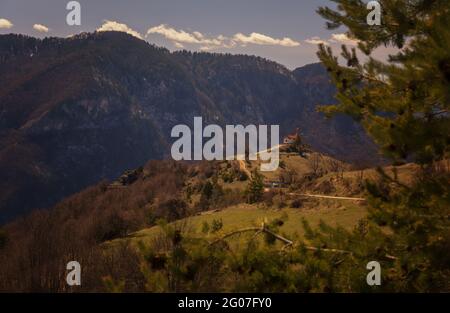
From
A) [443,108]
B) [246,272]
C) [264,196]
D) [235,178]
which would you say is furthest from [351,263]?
[235,178]

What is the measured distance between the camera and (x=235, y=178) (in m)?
120

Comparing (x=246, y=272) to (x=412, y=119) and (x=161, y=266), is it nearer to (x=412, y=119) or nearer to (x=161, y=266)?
(x=161, y=266)

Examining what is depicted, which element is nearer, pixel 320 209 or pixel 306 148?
pixel 320 209

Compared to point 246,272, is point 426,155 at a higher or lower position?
higher

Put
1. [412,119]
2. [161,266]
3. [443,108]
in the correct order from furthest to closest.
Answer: [443,108]
[412,119]
[161,266]

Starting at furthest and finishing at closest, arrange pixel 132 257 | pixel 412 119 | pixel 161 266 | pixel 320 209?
pixel 320 209
pixel 132 257
pixel 412 119
pixel 161 266

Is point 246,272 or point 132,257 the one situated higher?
point 246,272

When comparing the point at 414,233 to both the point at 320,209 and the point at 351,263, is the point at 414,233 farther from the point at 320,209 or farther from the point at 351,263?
the point at 320,209

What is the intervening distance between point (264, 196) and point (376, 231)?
65.9 meters

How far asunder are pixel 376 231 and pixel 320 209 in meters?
43.4

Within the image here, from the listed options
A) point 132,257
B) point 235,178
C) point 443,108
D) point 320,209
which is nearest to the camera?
point 443,108

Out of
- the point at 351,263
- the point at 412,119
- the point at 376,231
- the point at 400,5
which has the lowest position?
the point at 351,263

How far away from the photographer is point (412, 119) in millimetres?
9844

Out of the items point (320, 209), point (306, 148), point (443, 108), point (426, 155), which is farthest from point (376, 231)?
point (306, 148)
